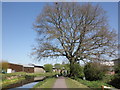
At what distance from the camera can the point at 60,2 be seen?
83.5 ft

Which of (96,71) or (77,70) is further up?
(96,71)

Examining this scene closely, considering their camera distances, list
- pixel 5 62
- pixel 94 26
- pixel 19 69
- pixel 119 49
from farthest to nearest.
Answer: pixel 19 69 → pixel 5 62 → pixel 94 26 → pixel 119 49

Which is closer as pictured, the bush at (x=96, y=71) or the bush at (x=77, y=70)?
the bush at (x=96, y=71)

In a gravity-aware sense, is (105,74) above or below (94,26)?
below

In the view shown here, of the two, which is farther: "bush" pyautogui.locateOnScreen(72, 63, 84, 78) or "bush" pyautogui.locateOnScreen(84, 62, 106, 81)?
"bush" pyautogui.locateOnScreen(72, 63, 84, 78)

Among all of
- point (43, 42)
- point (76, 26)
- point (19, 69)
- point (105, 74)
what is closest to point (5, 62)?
point (19, 69)

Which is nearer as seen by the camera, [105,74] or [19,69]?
[105,74]

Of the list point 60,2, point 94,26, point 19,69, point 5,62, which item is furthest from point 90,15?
point 19,69

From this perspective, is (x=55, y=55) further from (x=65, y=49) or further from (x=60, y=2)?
(x=60, y=2)

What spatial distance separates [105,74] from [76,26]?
825 centimetres

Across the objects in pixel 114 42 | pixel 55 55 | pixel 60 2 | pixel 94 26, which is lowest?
pixel 55 55

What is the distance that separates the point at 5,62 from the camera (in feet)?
147

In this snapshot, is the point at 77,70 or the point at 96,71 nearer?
the point at 96,71

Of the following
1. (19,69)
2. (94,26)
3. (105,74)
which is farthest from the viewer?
(19,69)
